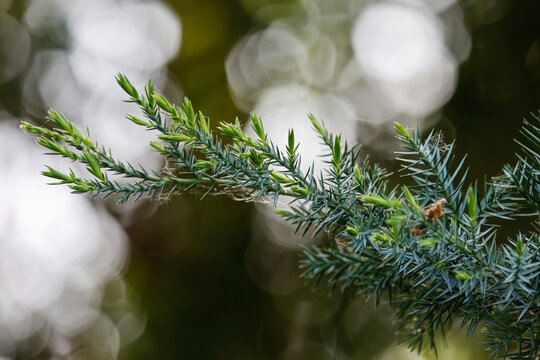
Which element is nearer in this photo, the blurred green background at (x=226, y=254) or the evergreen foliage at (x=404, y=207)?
the evergreen foliage at (x=404, y=207)

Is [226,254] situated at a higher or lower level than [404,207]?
lower

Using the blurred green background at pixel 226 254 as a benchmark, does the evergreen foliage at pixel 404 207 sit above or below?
above

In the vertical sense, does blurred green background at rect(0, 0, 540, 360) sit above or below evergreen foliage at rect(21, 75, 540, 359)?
below

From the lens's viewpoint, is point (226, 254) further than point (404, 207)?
Yes

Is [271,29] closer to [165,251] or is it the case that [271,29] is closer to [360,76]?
[360,76]

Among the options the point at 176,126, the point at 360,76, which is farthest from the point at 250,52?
the point at 176,126

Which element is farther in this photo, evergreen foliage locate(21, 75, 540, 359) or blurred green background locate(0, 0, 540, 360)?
blurred green background locate(0, 0, 540, 360)
